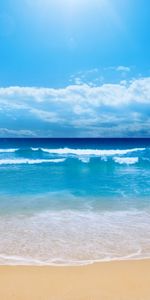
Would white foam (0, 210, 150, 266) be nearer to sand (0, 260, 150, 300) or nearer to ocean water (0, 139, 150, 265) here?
ocean water (0, 139, 150, 265)

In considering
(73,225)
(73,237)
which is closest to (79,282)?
(73,237)

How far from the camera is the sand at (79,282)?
3521 mm

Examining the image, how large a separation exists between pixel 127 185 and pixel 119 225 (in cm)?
609

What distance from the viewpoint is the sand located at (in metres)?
3.52

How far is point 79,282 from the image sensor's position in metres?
3.92

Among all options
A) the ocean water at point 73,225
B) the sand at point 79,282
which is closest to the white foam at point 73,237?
the ocean water at point 73,225

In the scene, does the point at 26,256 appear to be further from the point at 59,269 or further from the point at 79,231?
the point at 79,231

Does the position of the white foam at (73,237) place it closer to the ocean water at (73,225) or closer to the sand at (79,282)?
the ocean water at (73,225)

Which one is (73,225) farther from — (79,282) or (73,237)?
(79,282)

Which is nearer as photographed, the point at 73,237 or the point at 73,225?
the point at 73,237

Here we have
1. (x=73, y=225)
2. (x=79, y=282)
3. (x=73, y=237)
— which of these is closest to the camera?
(x=79, y=282)

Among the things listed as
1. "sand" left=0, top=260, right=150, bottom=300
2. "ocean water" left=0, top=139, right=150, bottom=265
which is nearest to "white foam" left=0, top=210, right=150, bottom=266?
"ocean water" left=0, top=139, right=150, bottom=265

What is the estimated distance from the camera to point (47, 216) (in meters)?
7.75

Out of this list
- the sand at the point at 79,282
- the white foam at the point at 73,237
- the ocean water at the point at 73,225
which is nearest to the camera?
the sand at the point at 79,282
